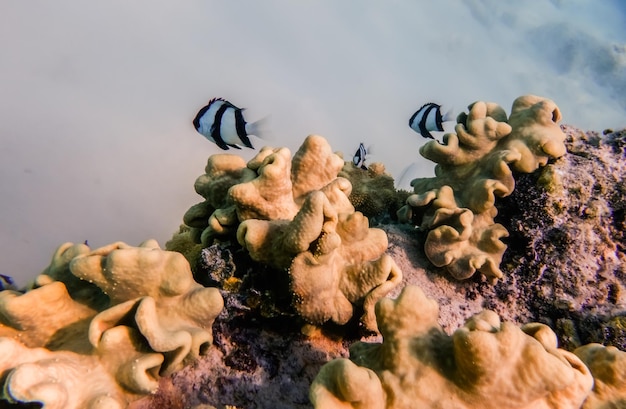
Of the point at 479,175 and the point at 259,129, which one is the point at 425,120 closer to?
the point at 479,175

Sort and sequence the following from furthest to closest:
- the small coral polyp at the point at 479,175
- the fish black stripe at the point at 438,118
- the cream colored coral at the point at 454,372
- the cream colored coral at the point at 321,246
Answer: the fish black stripe at the point at 438,118 < the small coral polyp at the point at 479,175 < the cream colored coral at the point at 321,246 < the cream colored coral at the point at 454,372

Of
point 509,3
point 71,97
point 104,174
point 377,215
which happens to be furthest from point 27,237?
point 509,3

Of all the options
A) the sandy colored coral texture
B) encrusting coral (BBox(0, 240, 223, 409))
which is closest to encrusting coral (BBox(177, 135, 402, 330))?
the sandy colored coral texture

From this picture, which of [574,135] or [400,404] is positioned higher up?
[574,135]

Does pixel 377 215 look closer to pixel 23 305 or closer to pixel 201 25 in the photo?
pixel 23 305

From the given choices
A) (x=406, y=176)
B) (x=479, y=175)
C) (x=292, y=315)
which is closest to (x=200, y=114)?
(x=292, y=315)

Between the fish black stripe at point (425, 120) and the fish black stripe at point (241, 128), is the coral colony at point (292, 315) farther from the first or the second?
the fish black stripe at point (425, 120)

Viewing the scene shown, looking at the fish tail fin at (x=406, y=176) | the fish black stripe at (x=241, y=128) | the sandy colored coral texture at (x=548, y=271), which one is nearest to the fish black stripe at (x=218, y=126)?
the fish black stripe at (x=241, y=128)
